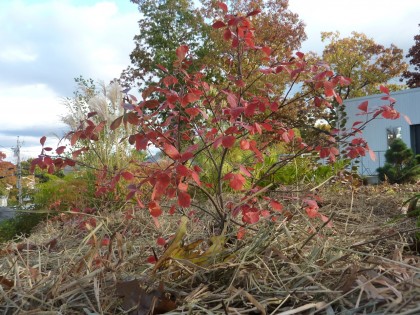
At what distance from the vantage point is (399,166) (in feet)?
30.8

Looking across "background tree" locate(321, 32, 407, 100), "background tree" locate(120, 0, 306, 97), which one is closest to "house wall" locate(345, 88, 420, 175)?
"background tree" locate(120, 0, 306, 97)

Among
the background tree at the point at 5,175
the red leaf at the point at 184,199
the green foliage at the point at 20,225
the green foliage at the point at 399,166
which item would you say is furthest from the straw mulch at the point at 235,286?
the background tree at the point at 5,175

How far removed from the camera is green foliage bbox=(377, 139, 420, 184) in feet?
28.2

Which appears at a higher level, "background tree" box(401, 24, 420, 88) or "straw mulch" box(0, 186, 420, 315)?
"background tree" box(401, 24, 420, 88)

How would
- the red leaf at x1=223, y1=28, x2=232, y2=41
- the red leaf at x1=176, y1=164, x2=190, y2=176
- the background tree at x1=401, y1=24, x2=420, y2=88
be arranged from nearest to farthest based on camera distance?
1. the red leaf at x1=176, y1=164, x2=190, y2=176
2. the red leaf at x1=223, y1=28, x2=232, y2=41
3. the background tree at x1=401, y1=24, x2=420, y2=88

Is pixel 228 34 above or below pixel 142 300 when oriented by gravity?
above

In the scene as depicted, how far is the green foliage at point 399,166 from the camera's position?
8.59 meters

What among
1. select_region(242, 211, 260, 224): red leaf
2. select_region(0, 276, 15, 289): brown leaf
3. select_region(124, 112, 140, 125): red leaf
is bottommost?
select_region(0, 276, 15, 289): brown leaf

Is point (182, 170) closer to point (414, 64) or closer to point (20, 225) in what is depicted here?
point (20, 225)

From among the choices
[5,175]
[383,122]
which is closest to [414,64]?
[383,122]

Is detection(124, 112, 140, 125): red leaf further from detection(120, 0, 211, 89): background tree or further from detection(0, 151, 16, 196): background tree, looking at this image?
detection(120, 0, 211, 89): background tree

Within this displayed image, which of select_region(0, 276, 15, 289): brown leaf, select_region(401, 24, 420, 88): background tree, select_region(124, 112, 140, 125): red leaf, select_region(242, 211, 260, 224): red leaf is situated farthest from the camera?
select_region(401, 24, 420, 88): background tree

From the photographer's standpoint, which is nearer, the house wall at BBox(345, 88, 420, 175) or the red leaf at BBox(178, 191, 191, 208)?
the red leaf at BBox(178, 191, 191, 208)

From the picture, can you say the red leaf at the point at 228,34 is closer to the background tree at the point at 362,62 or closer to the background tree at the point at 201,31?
the background tree at the point at 201,31
